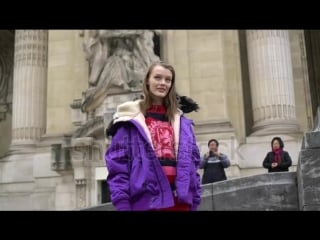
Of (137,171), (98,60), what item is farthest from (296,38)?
(137,171)

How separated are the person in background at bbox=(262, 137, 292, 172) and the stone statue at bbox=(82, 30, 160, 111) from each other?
578 centimetres

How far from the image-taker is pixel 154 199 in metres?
3.34

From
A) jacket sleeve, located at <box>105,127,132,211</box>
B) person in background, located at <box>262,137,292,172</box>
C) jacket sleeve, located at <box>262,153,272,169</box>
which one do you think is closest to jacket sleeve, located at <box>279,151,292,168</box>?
person in background, located at <box>262,137,292,172</box>

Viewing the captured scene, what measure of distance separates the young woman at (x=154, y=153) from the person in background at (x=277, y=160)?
6.50 m

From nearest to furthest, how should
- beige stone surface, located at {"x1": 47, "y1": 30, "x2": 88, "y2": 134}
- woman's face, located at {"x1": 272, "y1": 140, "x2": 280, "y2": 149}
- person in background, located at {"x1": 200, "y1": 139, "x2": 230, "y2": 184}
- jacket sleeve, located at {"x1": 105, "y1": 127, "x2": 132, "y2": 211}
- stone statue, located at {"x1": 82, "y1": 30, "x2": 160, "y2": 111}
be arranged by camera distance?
jacket sleeve, located at {"x1": 105, "y1": 127, "x2": 132, "y2": 211} → woman's face, located at {"x1": 272, "y1": 140, "x2": 280, "y2": 149} → person in background, located at {"x1": 200, "y1": 139, "x2": 230, "y2": 184} → stone statue, located at {"x1": 82, "y1": 30, "x2": 160, "y2": 111} → beige stone surface, located at {"x1": 47, "y1": 30, "x2": 88, "y2": 134}

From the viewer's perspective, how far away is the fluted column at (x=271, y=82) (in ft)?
49.4

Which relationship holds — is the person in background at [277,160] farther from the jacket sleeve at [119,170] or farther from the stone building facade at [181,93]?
the jacket sleeve at [119,170]

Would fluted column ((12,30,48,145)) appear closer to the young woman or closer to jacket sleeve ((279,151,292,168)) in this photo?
jacket sleeve ((279,151,292,168))

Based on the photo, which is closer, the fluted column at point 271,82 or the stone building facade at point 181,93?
the stone building facade at point 181,93

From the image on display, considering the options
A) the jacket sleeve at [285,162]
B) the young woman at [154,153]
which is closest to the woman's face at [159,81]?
the young woman at [154,153]

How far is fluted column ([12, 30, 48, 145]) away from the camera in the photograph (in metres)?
17.7
